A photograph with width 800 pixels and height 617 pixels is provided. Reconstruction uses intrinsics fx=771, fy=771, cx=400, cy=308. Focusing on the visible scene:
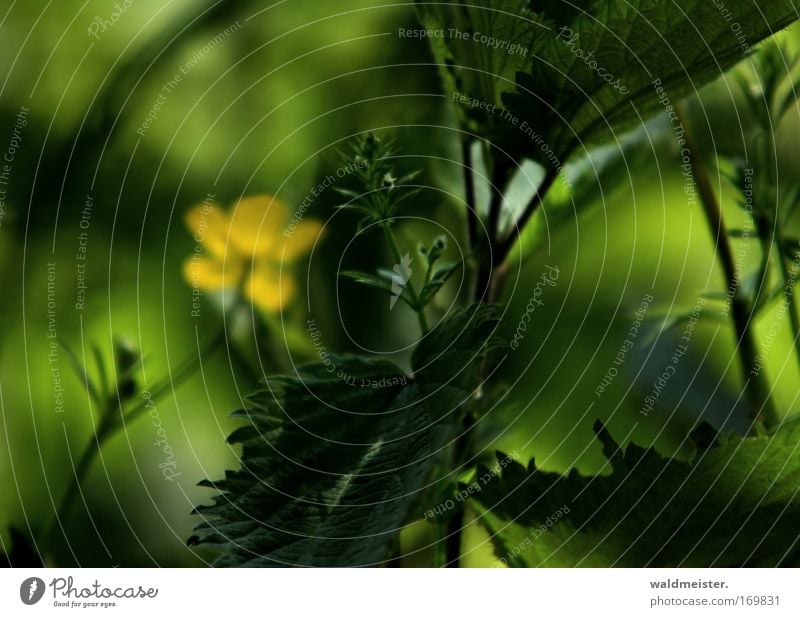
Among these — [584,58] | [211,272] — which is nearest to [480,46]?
[584,58]

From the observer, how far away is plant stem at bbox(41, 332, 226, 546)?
0.30 metres

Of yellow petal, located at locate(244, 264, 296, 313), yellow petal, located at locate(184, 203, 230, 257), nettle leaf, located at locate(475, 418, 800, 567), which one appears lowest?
nettle leaf, located at locate(475, 418, 800, 567)

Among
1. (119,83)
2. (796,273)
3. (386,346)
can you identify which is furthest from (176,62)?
(796,273)

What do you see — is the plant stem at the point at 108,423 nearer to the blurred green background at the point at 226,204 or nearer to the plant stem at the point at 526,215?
the blurred green background at the point at 226,204

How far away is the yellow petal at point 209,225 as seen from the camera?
1.03 feet

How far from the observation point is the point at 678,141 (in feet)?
1.06

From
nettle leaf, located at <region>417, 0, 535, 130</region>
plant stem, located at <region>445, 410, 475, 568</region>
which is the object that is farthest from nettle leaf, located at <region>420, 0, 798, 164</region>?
plant stem, located at <region>445, 410, 475, 568</region>

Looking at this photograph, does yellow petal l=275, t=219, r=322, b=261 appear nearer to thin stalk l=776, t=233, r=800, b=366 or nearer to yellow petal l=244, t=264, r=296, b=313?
yellow petal l=244, t=264, r=296, b=313

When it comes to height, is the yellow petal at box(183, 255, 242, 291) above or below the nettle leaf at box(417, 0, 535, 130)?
below

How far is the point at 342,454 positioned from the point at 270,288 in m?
0.08

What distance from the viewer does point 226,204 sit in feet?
1.04

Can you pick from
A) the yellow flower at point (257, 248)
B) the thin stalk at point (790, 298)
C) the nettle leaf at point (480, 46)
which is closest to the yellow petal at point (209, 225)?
the yellow flower at point (257, 248)

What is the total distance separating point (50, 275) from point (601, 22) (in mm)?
229

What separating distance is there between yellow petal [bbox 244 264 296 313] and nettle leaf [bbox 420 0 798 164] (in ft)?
0.32
